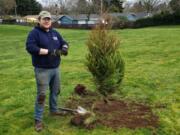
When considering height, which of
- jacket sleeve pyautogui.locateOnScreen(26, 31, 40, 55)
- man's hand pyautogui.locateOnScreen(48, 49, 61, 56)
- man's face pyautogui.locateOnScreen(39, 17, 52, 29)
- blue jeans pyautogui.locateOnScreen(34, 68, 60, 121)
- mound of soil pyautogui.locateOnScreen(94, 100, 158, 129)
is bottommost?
mound of soil pyautogui.locateOnScreen(94, 100, 158, 129)

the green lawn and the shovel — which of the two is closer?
the green lawn

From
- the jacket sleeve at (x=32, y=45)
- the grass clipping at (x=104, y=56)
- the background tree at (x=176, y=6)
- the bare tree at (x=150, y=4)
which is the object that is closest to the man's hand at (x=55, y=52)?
the jacket sleeve at (x=32, y=45)

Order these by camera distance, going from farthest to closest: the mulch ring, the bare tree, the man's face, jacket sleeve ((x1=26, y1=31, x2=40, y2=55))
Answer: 1. the bare tree
2. the mulch ring
3. the man's face
4. jacket sleeve ((x1=26, y1=31, x2=40, y2=55))

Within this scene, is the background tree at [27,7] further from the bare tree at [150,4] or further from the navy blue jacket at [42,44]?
the navy blue jacket at [42,44]

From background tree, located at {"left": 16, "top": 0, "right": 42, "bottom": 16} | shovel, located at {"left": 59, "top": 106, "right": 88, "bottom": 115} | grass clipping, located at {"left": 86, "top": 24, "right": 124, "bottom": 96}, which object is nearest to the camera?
shovel, located at {"left": 59, "top": 106, "right": 88, "bottom": 115}

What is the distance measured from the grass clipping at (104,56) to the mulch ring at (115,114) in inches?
17.9

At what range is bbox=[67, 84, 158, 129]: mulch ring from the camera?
6.79 meters

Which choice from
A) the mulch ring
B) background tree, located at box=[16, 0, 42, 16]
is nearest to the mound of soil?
the mulch ring

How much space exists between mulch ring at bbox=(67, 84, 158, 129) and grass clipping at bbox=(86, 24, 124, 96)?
0.45 m

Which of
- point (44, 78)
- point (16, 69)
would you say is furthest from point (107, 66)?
point (16, 69)

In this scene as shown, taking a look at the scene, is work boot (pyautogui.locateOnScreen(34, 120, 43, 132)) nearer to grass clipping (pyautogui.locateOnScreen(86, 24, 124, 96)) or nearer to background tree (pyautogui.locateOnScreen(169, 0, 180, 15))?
grass clipping (pyautogui.locateOnScreen(86, 24, 124, 96))

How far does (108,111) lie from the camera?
746cm

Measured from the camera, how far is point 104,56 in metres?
7.44

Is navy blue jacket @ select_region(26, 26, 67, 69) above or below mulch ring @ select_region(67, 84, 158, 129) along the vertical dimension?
above
